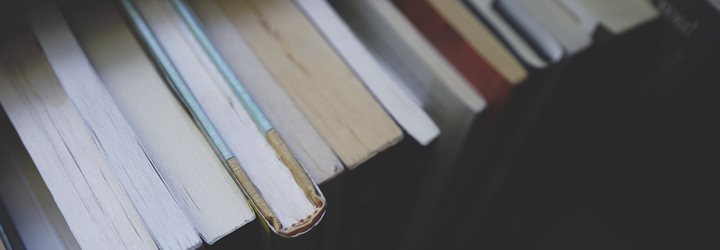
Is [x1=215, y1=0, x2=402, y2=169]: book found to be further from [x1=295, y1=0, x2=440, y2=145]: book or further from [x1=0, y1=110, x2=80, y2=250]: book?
[x1=0, y1=110, x2=80, y2=250]: book

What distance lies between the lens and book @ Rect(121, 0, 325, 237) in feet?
1.60

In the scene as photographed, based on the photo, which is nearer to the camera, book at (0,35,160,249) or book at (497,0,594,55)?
book at (0,35,160,249)

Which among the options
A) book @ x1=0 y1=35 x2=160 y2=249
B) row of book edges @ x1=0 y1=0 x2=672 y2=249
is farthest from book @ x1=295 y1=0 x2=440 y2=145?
book @ x1=0 y1=35 x2=160 y2=249

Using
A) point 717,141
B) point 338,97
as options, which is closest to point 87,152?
point 338,97

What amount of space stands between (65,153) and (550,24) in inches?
16.7

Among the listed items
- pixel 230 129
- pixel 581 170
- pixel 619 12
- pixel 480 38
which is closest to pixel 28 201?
pixel 230 129

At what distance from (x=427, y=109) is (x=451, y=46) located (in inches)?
2.4

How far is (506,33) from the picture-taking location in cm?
61

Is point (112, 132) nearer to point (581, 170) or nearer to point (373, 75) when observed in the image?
point (373, 75)

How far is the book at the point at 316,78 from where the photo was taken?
55 cm

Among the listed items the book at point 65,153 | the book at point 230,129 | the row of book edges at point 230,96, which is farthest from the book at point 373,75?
the book at point 65,153

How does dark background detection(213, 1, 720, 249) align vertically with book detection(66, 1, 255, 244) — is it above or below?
below

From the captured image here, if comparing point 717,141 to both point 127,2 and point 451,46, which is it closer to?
point 451,46

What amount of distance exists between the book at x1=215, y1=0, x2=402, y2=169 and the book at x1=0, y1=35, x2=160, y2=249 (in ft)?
0.52
